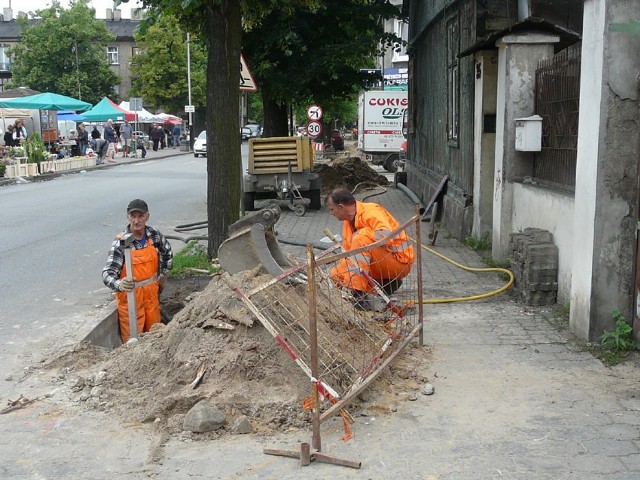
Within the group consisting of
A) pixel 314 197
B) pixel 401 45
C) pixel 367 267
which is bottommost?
pixel 314 197

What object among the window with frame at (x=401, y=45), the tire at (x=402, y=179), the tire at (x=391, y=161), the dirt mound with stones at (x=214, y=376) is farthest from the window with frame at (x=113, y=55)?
the dirt mound with stones at (x=214, y=376)

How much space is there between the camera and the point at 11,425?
5082 mm

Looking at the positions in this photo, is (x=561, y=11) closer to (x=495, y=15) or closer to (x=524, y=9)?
(x=524, y=9)

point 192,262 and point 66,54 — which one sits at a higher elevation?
point 66,54

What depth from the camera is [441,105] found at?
52.9 feet

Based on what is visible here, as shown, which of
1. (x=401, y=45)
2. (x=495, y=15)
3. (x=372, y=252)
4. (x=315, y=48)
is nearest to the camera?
(x=372, y=252)

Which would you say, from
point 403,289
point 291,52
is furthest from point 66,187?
point 403,289

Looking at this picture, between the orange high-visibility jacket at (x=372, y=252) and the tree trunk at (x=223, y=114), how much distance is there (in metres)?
2.95

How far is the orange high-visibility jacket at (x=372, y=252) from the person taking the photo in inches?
261

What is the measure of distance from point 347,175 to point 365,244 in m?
16.2

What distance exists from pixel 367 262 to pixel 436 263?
4.03 meters

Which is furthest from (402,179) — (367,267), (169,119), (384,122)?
(169,119)

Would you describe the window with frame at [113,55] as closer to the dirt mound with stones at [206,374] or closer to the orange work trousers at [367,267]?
the orange work trousers at [367,267]

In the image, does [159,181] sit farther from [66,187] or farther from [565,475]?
[565,475]
